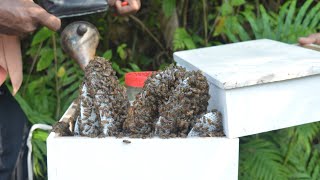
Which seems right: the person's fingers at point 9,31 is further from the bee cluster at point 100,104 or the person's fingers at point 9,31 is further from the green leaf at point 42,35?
the green leaf at point 42,35

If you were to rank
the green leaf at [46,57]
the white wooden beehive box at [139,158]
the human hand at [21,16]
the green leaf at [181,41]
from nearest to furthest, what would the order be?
the white wooden beehive box at [139,158] < the human hand at [21,16] < the green leaf at [181,41] < the green leaf at [46,57]

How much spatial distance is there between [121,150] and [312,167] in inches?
46.8

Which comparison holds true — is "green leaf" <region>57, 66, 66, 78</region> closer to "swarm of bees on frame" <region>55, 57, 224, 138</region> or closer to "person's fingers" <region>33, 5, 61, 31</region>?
"person's fingers" <region>33, 5, 61, 31</region>

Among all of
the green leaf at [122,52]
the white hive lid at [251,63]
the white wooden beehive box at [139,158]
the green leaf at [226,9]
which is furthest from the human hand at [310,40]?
the green leaf at [122,52]

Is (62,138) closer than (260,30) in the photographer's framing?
Yes

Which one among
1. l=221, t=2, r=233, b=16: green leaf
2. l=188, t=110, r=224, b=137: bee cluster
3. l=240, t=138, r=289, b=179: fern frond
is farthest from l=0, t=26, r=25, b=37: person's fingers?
l=221, t=2, r=233, b=16: green leaf

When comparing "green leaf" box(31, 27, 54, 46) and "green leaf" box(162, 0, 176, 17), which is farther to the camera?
"green leaf" box(162, 0, 176, 17)

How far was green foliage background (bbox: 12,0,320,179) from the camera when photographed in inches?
68.4

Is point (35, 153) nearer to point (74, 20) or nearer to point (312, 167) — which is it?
point (74, 20)

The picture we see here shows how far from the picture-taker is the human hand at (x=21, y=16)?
1.04 m

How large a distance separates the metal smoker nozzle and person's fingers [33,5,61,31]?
13 centimetres

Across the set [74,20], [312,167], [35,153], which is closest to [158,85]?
[74,20]

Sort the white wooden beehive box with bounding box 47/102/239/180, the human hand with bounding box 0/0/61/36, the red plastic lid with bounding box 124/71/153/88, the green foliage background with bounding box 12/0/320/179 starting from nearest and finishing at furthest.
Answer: the white wooden beehive box with bounding box 47/102/239/180, the human hand with bounding box 0/0/61/36, the red plastic lid with bounding box 124/71/153/88, the green foliage background with bounding box 12/0/320/179

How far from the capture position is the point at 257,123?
36.5 inches
